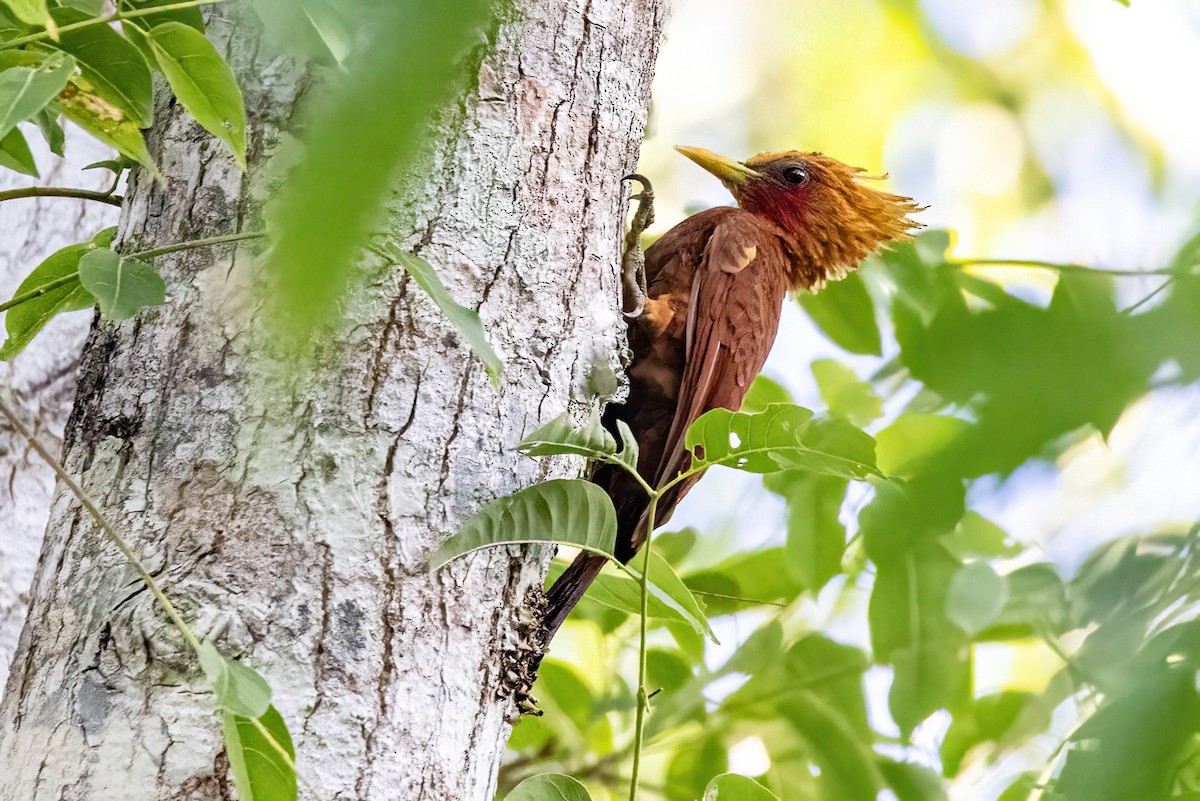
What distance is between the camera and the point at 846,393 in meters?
1.60

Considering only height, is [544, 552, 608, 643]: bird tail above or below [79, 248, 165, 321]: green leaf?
below

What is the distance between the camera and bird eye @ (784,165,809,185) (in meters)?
2.08

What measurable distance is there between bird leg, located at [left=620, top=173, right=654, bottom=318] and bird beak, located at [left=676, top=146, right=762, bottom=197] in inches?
17.9

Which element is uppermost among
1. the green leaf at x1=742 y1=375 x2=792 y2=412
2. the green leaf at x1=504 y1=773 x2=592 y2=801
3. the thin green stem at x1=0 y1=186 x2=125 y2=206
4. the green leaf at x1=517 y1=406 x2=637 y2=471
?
the green leaf at x1=742 y1=375 x2=792 y2=412

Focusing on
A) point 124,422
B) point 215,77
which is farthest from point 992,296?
point 124,422

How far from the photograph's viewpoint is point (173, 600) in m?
0.86

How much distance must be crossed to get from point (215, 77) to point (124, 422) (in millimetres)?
362

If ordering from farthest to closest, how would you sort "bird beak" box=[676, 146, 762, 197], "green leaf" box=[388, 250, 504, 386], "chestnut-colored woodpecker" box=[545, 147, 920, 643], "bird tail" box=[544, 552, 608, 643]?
"bird beak" box=[676, 146, 762, 197], "chestnut-colored woodpecker" box=[545, 147, 920, 643], "bird tail" box=[544, 552, 608, 643], "green leaf" box=[388, 250, 504, 386]

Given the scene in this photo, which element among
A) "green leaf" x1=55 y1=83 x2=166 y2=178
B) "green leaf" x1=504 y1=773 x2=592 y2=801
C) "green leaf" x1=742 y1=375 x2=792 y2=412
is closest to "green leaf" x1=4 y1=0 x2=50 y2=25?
"green leaf" x1=55 y1=83 x2=166 y2=178

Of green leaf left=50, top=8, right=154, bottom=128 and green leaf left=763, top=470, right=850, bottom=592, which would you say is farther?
green leaf left=763, top=470, right=850, bottom=592

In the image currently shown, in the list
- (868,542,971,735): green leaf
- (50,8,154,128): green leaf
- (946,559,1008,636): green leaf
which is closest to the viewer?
(868,542,971,735): green leaf

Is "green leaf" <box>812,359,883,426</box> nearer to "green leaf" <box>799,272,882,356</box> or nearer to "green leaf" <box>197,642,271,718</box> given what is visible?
"green leaf" <box>799,272,882,356</box>

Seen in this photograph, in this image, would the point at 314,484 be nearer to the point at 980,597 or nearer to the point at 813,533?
the point at 980,597

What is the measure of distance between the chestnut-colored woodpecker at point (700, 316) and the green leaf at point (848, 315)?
9 cm
